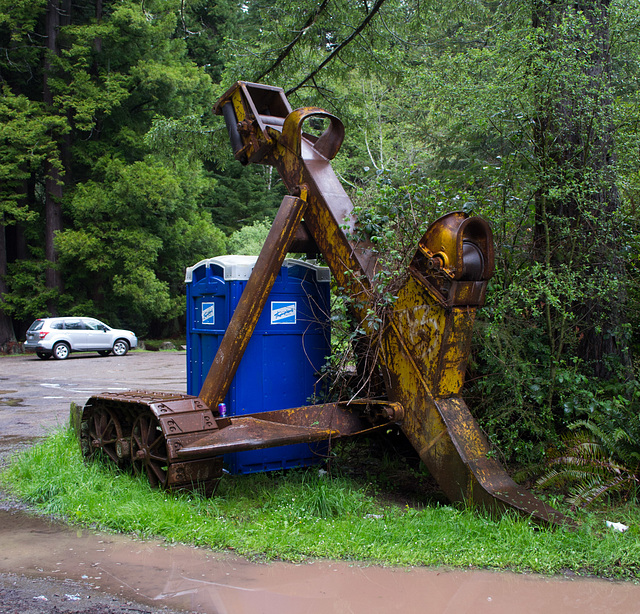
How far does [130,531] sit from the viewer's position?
496 centimetres

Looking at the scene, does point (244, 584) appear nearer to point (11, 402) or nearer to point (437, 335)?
point (437, 335)

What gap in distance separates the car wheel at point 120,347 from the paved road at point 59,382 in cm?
29

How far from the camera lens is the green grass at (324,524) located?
14.0 ft

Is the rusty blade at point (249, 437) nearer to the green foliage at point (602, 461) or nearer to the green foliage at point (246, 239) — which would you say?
the green foliage at point (602, 461)

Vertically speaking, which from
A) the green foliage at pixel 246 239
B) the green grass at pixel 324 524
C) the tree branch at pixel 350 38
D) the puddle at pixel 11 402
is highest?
the tree branch at pixel 350 38

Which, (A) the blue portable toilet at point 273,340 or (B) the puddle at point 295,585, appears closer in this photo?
(B) the puddle at point 295,585

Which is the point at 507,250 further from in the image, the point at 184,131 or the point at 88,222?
the point at 88,222

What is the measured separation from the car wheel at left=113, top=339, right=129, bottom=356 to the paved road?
295mm

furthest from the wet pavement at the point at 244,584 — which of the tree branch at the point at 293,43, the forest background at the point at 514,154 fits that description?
the tree branch at the point at 293,43

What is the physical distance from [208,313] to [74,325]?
67.0ft

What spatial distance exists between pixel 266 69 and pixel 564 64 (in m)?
6.84

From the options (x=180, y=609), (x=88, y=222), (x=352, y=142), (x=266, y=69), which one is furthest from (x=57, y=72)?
(x=180, y=609)

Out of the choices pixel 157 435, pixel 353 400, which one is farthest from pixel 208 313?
pixel 353 400

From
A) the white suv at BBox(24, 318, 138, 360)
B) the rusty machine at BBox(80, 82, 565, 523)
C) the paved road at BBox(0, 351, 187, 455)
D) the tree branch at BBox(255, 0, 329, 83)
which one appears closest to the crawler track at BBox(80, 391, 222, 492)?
the rusty machine at BBox(80, 82, 565, 523)
